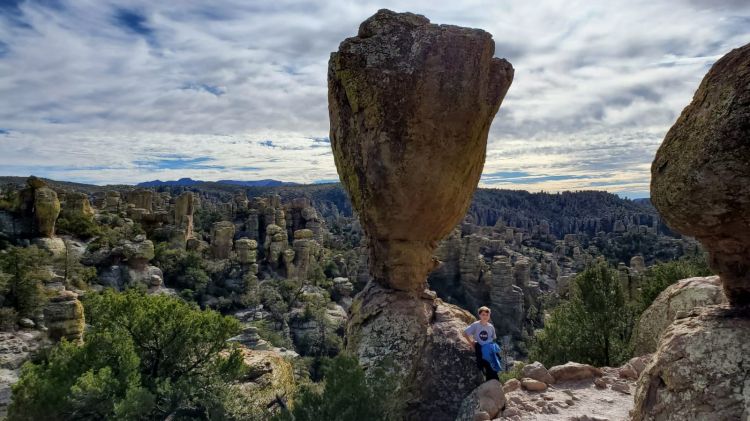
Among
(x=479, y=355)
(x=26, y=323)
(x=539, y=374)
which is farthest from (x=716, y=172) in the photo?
Answer: (x=26, y=323)

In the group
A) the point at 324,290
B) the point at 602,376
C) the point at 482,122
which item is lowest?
the point at 324,290

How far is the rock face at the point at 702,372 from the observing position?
16.3 feet

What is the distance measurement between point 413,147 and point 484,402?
4.87 metres

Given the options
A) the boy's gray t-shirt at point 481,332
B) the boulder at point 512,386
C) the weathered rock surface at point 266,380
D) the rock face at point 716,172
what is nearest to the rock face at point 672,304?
the boulder at point 512,386

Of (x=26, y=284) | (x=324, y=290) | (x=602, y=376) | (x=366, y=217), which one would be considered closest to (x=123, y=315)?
(x=366, y=217)

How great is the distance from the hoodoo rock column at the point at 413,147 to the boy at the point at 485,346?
237 mm

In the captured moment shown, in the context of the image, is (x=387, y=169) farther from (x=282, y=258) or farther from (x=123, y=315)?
(x=282, y=258)

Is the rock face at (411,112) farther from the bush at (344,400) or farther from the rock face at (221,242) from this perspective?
the rock face at (221,242)

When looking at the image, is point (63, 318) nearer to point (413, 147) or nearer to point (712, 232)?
point (413, 147)

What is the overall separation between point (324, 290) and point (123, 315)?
130 feet

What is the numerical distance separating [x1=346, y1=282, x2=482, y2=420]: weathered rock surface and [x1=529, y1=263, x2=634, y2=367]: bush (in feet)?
22.9

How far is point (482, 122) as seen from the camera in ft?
30.5

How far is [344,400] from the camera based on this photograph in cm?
675

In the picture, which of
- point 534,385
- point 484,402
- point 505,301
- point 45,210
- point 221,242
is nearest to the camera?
point 484,402
